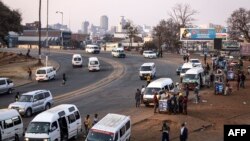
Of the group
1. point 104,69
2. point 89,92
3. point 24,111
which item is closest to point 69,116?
point 24,111

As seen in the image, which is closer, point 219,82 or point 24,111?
point 24,111

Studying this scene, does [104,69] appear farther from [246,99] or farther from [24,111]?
[24,111]

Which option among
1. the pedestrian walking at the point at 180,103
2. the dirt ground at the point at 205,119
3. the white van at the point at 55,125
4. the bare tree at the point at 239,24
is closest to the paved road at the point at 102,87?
the pedestrian walking at the point at 180,103

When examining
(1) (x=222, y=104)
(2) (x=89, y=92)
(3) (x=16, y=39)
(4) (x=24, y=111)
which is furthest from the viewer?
(3) (x=16, y=39)

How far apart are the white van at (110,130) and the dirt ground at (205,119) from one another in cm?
330

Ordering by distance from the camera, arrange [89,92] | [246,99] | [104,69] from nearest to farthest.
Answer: [246,99], [89,92], [104,69]

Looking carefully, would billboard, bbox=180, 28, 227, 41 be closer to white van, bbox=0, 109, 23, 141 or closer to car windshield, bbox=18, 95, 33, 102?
car windshield, bbox=18, 95, 33, 102

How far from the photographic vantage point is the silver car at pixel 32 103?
3450cm

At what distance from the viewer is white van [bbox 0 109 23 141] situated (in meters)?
26.4

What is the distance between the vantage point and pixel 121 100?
4306 cm

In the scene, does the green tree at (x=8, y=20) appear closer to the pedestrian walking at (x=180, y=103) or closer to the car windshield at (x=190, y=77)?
the car windshield at (x=190, y=77)

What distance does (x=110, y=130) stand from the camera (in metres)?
23.4

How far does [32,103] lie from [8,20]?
1822 inches

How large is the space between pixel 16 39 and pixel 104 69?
3757 inches
